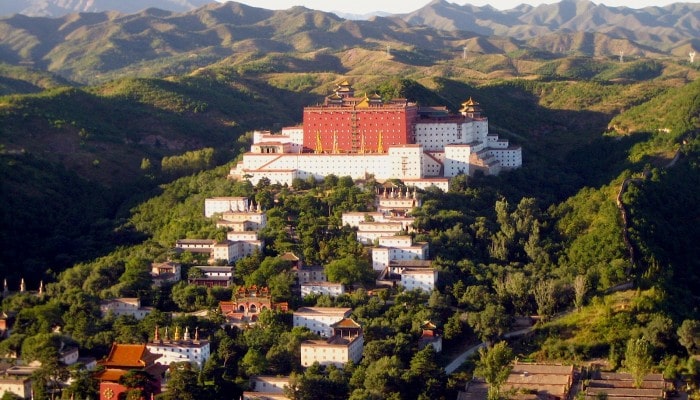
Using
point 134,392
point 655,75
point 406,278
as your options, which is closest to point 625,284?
point 406,278

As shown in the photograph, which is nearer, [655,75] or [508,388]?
[508,388]

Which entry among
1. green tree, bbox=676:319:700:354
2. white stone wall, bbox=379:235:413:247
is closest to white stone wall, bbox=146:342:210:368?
white stone wall, bbox=379:235:413:247

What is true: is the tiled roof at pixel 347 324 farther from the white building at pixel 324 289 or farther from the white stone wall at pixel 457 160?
the white stone wall at pixel 457 160

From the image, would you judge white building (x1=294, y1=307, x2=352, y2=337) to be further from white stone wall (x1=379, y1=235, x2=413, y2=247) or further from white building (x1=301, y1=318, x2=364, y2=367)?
white stone wall (x1=379, y1=235, x2=413, y2=247)

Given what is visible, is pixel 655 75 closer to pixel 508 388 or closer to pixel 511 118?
pixel 511 118

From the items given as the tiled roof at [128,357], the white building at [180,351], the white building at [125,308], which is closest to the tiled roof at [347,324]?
the white building at [180,351]

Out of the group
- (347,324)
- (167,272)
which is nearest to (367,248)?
(167,272)
